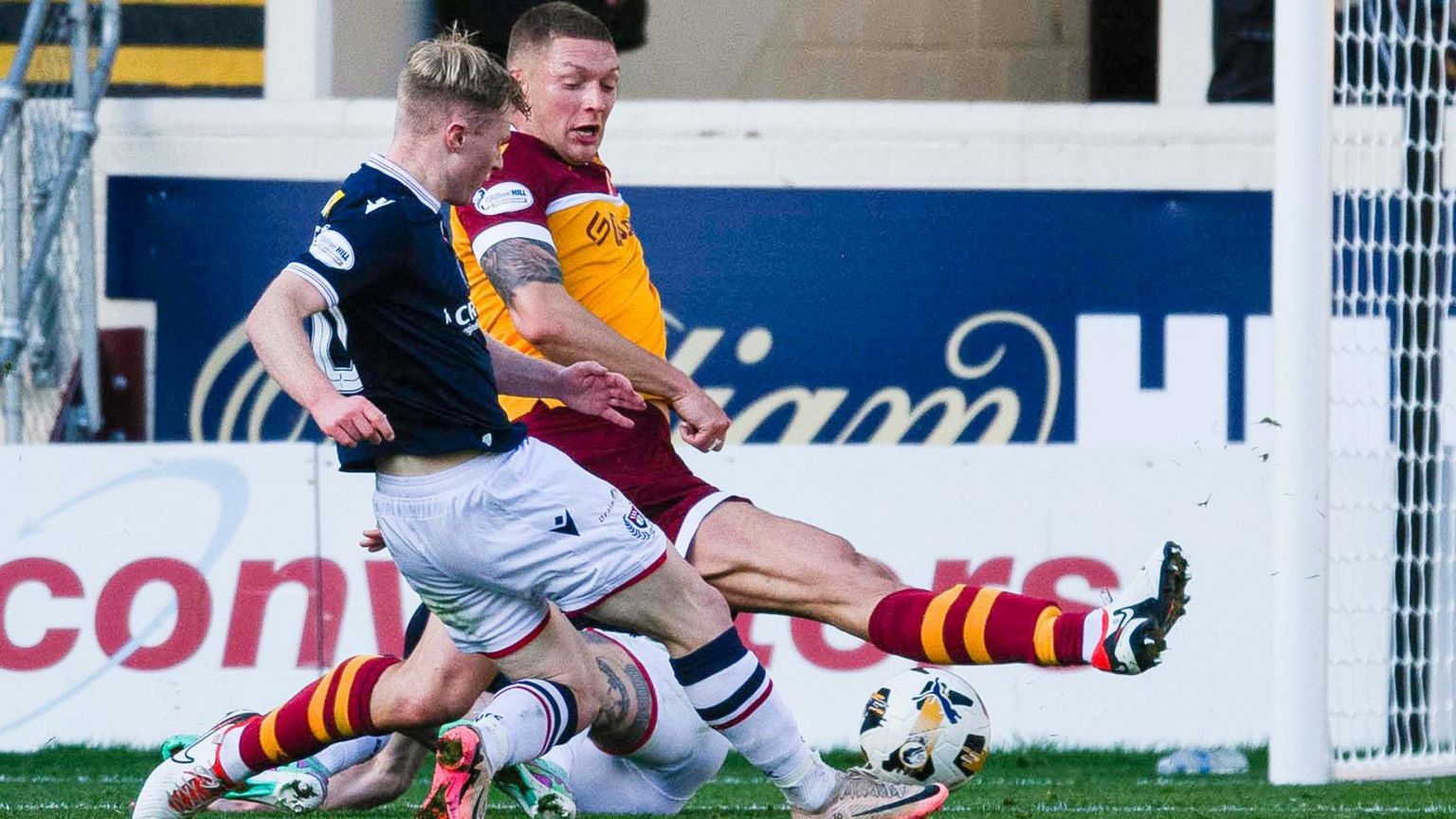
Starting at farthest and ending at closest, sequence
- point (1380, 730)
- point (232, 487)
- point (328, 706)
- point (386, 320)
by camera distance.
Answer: point (232, 487)
point (1380, 730)
point (328, 706)
point (386, 320)

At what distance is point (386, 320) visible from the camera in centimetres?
366

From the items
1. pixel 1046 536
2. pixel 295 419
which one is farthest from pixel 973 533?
pixel 295 419


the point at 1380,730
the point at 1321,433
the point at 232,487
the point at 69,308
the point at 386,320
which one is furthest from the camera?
the point at 69,308

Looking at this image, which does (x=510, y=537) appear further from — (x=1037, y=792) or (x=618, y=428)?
(x=1037, y=792)

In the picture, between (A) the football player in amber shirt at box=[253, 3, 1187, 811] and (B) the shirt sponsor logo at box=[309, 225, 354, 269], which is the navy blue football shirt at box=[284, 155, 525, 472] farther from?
(A) the football player in amber shirt at box=[253, 3, 1187, 811]

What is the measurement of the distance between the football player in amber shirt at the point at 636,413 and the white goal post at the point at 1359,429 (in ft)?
4.76

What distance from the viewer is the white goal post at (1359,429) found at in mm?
5434

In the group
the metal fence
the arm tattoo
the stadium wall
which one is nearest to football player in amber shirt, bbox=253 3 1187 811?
the arm tattoo

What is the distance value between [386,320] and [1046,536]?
132 inches

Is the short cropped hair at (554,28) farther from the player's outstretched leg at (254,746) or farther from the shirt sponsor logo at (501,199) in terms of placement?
the player's outstretched leg at (254,746)

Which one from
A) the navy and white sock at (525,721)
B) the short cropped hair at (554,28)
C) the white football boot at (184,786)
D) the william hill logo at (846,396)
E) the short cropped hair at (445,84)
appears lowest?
the white football boot at (184,786)

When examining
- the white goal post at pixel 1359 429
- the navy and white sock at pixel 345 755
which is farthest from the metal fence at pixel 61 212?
the white goal post at pixel 1359 429

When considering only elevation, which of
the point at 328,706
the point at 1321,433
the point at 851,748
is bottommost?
the point at 851,748

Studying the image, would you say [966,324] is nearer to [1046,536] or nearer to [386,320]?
[1046,536]
